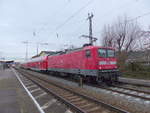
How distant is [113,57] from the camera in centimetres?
1605

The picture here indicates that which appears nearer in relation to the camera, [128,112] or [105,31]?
[128,112]

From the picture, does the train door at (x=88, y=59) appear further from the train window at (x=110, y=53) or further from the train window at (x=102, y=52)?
the train window at (x=110, y=53)

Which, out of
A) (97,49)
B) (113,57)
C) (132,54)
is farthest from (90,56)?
(132,54)

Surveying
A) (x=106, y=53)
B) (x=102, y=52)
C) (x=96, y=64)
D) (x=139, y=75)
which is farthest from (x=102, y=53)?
(x=139, y=75)

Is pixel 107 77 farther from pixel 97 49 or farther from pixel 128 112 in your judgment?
pixel 128 112

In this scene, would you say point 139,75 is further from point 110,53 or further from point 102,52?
point 102,52

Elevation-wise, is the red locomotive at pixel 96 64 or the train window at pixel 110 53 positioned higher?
the train window at pixel 110 53

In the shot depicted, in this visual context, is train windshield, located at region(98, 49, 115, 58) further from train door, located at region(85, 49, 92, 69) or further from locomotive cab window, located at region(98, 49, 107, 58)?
train door, located at region(85, 49, 92, 69)

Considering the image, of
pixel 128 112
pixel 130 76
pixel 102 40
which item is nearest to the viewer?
pixel 128 112

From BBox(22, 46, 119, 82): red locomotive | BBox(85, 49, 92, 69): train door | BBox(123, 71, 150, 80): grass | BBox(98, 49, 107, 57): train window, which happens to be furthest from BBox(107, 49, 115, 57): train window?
BBox(123, 71, 150, 80): grass

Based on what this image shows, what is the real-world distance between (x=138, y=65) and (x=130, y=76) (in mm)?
2032

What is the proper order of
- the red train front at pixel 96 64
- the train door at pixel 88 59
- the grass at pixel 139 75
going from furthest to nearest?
1. the grass at pixel 139 75
2. the train door at pixel 88 59
3. the red train front at pixel 96 64

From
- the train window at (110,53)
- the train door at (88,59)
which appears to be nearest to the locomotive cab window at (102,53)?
the train window at (110,53)

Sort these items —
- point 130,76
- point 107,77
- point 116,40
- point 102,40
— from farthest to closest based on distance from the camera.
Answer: point 102,40 → point 116,40 → point 130,76 → point 107,77
